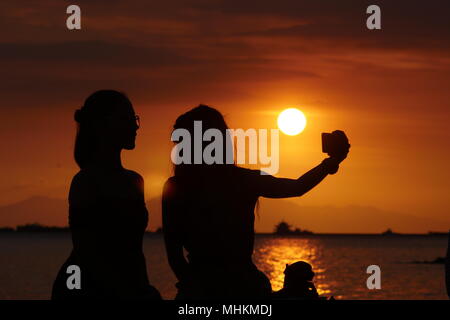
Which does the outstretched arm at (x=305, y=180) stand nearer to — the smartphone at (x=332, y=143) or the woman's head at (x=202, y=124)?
the smartphone at (x=332, y=143)

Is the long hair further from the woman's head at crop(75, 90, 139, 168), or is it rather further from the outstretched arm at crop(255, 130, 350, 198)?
the outstretched arm at crop(255, 130, 350, 198)

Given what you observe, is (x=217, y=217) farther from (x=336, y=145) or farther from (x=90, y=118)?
(x=90, y=118)

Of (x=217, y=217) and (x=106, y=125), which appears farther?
(x=217, y=217)

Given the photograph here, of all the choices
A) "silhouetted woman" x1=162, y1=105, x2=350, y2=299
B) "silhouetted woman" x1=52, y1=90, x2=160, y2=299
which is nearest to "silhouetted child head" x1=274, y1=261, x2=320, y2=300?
"silhouetted woman" x1=162, y1=105, x2=350, y2=299

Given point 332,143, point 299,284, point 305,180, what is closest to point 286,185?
point 305,180

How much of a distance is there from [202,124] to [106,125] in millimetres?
622

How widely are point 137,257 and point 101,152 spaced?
596mm

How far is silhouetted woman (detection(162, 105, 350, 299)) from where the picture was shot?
224 inches

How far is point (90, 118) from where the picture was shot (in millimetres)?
5426
